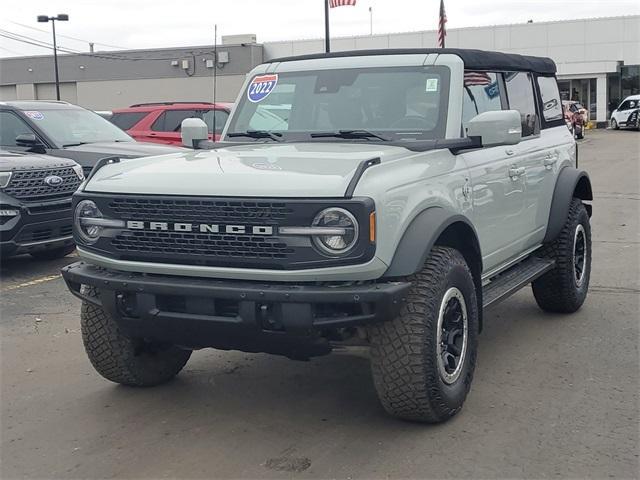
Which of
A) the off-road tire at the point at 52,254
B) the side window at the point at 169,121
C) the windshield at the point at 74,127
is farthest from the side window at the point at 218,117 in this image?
the off-road tire at the point at 52,254

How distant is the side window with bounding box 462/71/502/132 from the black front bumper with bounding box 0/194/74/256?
15.9ft

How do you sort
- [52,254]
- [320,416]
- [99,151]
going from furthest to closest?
[99,151] → [52,254] → [320,416]

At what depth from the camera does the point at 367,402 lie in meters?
4.50

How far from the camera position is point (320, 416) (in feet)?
14.2

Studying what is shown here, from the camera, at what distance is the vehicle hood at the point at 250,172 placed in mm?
3672

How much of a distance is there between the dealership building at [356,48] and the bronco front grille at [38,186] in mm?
33863

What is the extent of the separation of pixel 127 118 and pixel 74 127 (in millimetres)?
4475

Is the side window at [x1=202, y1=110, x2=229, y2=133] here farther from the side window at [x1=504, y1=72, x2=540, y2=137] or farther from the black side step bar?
the black side step bar

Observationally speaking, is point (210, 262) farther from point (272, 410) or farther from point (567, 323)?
point (567, 323)

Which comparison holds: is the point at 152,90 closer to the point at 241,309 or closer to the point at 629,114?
the point at 629,114

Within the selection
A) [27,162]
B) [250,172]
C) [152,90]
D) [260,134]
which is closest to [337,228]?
[250,172]

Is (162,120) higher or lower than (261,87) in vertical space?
lower

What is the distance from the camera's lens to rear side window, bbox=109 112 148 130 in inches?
588

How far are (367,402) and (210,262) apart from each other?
1321mm
